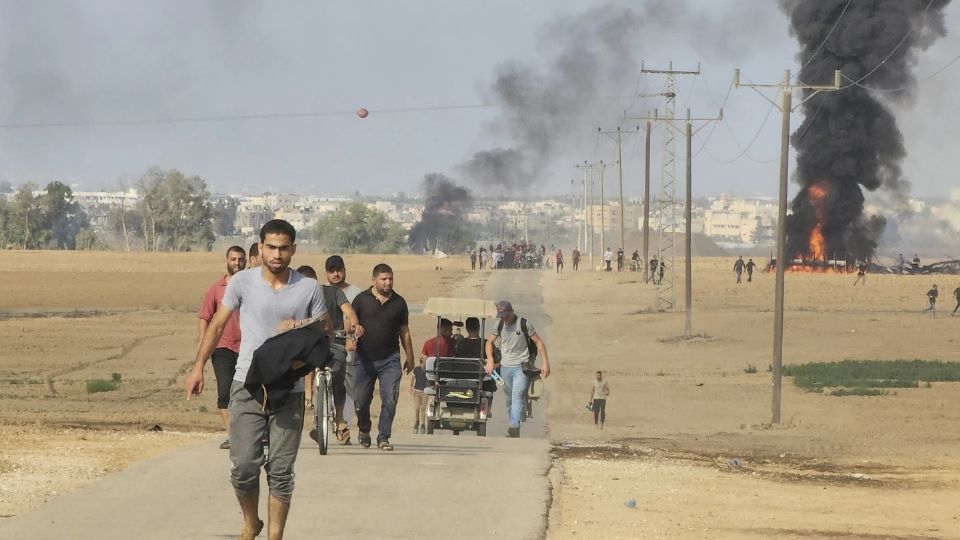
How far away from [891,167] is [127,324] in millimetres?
61652

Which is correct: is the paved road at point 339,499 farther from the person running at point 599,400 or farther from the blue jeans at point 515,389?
the person running at point 599,400

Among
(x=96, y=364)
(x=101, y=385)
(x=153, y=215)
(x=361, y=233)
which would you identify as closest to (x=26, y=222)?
(x=153, y=215)

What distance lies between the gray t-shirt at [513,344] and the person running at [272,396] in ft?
30.3

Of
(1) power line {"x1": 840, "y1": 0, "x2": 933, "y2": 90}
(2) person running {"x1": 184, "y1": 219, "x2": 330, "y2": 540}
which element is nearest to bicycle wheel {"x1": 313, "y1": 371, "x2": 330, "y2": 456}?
(2) person running {"x1": 184, "y1": 219, "x2": 330, "y2": 540}

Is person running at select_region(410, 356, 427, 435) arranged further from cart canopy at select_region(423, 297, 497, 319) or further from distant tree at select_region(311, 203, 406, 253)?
distant tree at select_region(311, 203, 406, 253)

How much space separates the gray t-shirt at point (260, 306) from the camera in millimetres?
8758

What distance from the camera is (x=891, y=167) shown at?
100438 mm

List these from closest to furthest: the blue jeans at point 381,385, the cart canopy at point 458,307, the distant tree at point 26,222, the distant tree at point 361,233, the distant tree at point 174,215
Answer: the blue jeans at point 381,385, the cart canopy at point 458,307, the distant tree at point 26,222, the distant tree at point 174,215, the distant tree at point 361,233

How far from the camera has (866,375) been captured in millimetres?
36250

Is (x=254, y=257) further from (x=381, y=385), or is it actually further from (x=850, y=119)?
(x=850, y=119)

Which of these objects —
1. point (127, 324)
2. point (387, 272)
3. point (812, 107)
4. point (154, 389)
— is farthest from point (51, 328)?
point (812, 107)

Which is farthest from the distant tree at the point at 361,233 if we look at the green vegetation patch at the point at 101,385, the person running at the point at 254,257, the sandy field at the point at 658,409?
the person running at the point at 254,257

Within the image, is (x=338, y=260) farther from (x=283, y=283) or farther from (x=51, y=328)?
(x=51, y=328)

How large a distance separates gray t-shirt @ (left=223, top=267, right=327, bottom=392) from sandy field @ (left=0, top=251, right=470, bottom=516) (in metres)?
2.79
